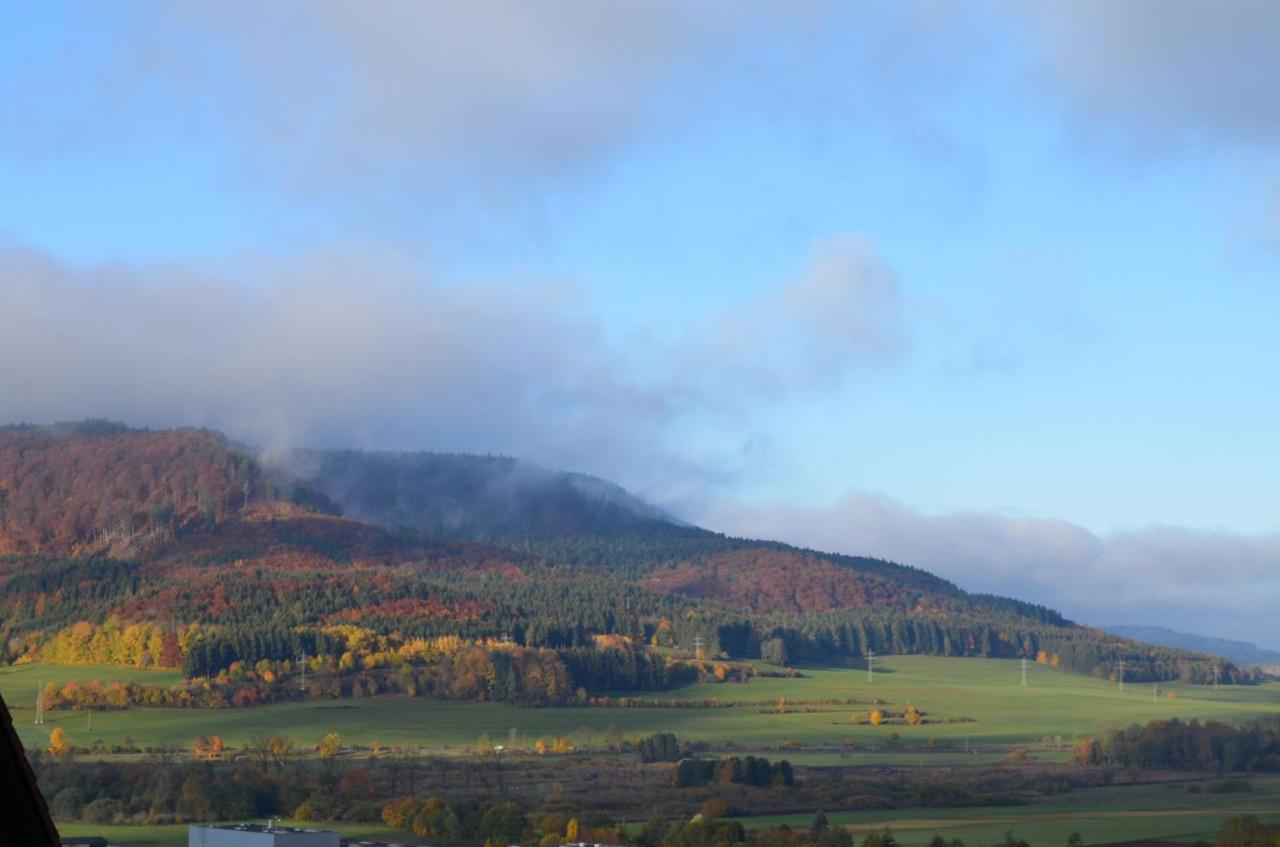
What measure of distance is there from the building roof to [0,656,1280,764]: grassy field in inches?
4968

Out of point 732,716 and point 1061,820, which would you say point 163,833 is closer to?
point 1061,820

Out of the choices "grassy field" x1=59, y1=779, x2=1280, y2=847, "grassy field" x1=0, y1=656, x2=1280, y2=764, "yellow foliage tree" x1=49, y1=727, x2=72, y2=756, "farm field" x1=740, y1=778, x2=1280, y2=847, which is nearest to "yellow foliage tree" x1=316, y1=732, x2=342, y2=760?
"grassy field" x1=0, y1=656, x2=1280, y2=764

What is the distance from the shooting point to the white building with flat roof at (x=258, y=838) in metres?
58.0

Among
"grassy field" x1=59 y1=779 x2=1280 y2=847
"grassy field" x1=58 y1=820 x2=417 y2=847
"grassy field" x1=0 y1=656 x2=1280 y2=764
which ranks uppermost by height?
"grassy field" x1=0 y1=656 x2=1280 y2=764

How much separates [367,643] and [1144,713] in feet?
226

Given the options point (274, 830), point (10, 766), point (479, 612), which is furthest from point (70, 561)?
point (10, 766)

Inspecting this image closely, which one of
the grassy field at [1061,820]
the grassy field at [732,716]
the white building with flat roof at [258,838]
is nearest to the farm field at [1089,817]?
the grassy field at [1061,820]

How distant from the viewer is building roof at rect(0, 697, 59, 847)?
4852mm

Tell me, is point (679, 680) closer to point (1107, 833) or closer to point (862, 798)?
point (862, 798)

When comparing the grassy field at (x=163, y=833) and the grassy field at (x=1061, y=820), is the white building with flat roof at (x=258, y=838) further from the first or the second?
the grassy field at (x=1061, y=820)

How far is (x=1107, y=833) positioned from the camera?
302 ft

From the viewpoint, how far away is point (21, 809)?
4934 mm

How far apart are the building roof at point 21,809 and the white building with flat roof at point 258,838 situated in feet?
181

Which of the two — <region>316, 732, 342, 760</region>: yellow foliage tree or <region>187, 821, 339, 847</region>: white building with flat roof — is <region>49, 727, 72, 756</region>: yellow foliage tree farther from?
<region>187, 821, 339, 847</region>: white building with flat roof
